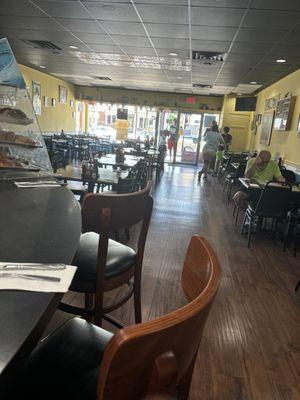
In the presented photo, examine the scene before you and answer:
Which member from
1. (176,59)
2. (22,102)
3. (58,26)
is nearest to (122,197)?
(22,102)

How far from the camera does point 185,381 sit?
0.77 m

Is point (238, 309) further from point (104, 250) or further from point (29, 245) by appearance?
point (29, 245)

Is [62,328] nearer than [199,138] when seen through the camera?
Yes

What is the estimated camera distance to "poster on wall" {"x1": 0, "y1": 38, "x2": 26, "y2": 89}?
1926 mm

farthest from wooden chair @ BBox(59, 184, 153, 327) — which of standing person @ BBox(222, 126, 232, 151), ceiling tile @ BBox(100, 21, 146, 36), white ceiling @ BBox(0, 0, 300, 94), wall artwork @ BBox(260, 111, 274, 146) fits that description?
standing person @ BBox(222, 126, 232, 151)

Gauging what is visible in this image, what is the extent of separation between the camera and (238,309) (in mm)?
2598

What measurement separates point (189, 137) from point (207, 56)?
694 centimetres

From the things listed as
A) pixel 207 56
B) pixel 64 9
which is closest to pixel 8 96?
pixel 64 9

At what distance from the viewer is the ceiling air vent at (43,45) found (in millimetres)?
6217

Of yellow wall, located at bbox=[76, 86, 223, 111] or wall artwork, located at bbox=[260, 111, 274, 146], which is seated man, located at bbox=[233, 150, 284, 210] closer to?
wall artwork, located at bbox=[260, 111, 274, 146]

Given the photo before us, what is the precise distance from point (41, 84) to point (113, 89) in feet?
11.2

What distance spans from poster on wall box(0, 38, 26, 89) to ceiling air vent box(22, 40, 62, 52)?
479cm

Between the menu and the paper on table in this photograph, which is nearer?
the paper on table

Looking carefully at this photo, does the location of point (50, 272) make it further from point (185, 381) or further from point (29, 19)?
point (29, 19)
